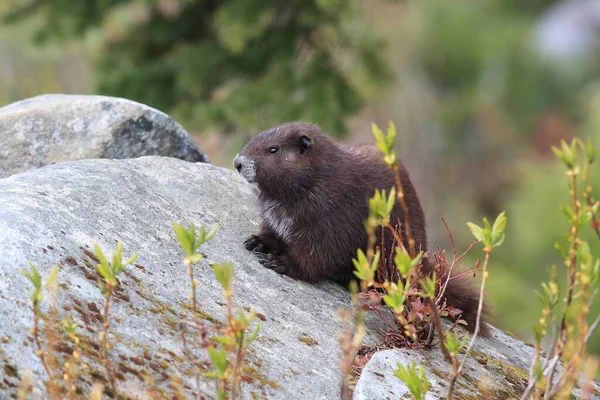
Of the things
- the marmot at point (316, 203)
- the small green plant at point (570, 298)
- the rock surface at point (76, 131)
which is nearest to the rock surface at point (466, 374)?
the marmot at point (316, 203)

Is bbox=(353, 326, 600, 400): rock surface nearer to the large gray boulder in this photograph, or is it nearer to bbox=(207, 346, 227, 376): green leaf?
the large gray boulder

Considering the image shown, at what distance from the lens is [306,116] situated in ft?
23.1

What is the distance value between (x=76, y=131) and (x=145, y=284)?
2061 millimetres

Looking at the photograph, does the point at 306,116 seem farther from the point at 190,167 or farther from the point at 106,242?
the point at 106,242

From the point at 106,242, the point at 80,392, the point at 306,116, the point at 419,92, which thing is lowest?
the point at 80,392

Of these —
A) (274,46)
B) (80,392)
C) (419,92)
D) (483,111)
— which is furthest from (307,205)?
(483,111)

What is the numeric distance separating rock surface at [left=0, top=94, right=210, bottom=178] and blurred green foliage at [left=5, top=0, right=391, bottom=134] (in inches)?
79.4

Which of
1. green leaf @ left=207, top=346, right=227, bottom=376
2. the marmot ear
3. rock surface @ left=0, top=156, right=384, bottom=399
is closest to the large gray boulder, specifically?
rock surface @ left=0, top=156, right=384, bottom=399

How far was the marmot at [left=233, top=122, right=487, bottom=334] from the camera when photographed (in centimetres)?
444

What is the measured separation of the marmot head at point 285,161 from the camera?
15.2ft

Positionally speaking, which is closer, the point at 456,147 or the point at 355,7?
the point at 355,7

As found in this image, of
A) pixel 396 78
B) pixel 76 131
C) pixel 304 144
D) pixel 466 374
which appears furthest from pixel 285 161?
pixel 396 78

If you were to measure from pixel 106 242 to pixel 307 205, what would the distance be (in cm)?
137

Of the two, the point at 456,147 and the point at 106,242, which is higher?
the point at 456,147
